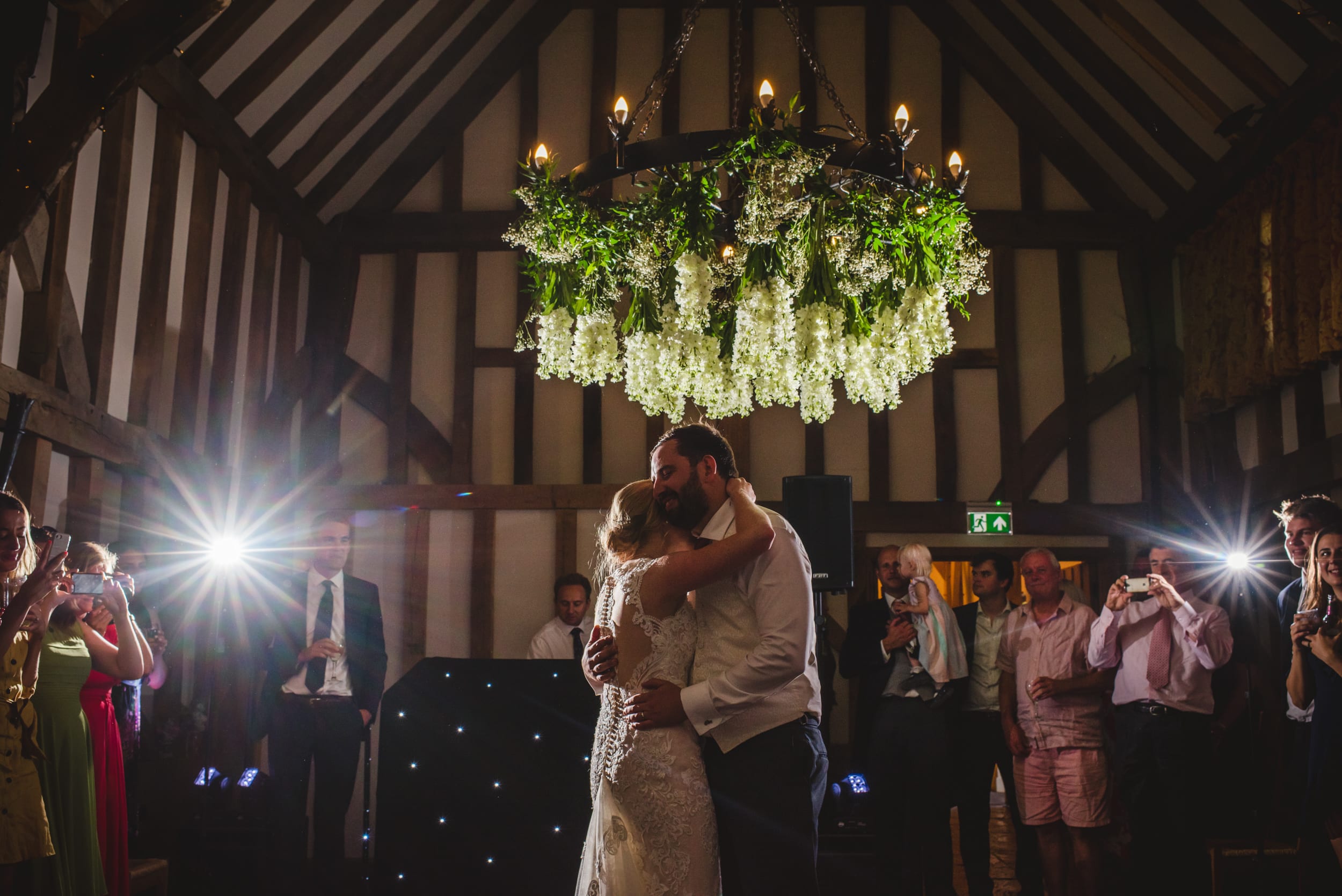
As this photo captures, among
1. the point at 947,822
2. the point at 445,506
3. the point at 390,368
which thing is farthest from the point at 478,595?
the point at 947,822

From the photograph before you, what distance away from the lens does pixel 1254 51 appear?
6.27m

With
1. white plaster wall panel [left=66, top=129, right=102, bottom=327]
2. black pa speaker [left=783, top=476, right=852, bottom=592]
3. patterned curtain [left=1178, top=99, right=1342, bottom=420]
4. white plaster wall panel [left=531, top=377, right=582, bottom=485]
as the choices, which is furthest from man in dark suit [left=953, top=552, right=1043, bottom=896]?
white plaster wall panel [left=66, top=129, right=102, bottom=327]

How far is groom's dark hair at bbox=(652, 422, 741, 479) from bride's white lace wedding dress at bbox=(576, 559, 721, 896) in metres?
0.30

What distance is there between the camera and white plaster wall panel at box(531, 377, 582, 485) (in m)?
8.11

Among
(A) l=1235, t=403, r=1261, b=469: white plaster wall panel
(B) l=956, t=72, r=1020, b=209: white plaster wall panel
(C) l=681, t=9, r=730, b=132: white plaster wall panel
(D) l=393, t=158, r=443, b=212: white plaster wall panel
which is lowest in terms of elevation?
(A) l=1235, t=403, r=1261, b=469: white plaster wall panel

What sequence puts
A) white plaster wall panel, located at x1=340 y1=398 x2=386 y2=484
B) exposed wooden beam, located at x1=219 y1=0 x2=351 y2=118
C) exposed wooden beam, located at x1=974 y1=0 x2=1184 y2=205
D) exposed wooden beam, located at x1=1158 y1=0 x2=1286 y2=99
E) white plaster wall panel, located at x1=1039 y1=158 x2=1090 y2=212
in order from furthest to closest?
white plaster wall panel, located at x1=1039 y1=158 x2=1090 y2=212, white plaster wall panel, located at x1=340 y1=398 x2=386 y2=484, exposed wooden beam, located at x1=974 y1=0 x2=1184 y2=205, exposed wooden beam, located at x1=219 y1=0 x2=351 y2=118, exposed wooden beam, located at x1=1158 y1=0 x2=1286 y2=99

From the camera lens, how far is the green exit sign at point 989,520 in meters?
7.80

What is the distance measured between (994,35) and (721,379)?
17.6 feet

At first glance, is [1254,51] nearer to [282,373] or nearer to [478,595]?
[478,595]

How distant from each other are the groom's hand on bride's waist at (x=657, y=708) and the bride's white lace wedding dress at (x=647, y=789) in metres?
0.03

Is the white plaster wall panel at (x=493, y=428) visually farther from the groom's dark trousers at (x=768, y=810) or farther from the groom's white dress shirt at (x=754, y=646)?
the groom's dark trousers at (x=768, y=810)

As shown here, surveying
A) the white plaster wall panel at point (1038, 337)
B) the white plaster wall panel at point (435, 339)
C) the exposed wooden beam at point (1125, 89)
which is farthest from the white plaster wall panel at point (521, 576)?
the exposed wooden beam at point (1125, 89)

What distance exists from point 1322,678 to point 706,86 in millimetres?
6559

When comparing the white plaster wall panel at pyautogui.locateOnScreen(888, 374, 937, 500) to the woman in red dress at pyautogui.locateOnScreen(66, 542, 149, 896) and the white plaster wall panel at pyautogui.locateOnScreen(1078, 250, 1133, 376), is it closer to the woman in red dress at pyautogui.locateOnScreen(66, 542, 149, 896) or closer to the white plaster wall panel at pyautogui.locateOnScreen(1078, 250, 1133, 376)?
the white plaster wall panel at pyautogui.locateOnScreen(1078, 250, 1133, 376)
